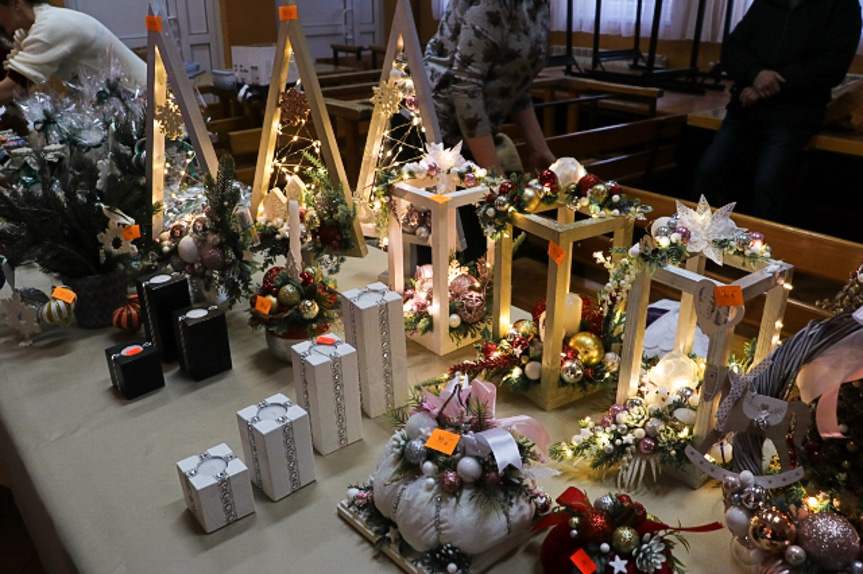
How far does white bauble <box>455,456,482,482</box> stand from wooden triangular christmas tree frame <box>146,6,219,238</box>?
1178mm

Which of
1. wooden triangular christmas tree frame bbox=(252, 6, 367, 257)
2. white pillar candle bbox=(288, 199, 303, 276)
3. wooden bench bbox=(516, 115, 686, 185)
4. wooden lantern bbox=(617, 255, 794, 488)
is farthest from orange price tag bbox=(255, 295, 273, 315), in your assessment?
wooden bench bbox=(516, 115, 686, 185)

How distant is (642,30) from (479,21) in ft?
14.7

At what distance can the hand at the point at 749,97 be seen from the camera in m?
2.62

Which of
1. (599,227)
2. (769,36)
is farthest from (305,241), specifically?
(769,36)

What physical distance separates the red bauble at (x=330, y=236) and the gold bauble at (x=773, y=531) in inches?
46.7

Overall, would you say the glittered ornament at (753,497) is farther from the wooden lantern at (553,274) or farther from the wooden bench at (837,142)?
the wooden bench at (837,142)

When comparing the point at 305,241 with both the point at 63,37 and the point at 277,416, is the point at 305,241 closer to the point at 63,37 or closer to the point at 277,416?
the point at 277,416

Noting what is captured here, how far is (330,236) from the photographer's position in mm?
1811

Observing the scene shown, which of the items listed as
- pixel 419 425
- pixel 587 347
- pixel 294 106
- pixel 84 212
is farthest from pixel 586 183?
pixel 84 212

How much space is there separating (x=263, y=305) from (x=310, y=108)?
557 millimetres

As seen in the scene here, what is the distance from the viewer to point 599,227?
1329 millimetres

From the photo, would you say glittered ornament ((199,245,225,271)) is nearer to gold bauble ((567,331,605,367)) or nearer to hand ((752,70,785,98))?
gold bauble ((567,331,605,367))

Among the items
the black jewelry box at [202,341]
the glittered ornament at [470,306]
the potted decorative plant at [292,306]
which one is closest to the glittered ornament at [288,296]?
the potted decorative plant at [292,306]

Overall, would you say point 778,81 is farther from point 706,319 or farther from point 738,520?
point 738,520
